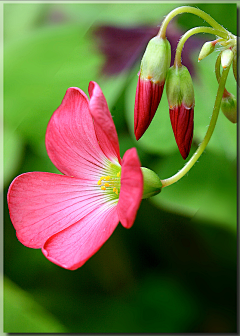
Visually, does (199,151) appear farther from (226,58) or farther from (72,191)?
(72,191)

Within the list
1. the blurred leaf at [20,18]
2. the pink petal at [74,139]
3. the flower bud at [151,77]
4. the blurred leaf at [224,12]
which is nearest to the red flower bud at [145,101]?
the flower bud at [151,77]

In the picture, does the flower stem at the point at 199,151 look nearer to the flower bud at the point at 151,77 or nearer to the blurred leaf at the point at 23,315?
the flower bud at the point at 151,77

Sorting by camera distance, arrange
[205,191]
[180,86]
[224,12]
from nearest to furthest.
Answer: [180,86] < [205,191] < [224,12]

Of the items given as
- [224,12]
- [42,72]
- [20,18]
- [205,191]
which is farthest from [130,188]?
[20,18]

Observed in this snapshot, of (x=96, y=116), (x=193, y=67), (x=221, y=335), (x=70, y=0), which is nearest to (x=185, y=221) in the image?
(x=221, y=335)

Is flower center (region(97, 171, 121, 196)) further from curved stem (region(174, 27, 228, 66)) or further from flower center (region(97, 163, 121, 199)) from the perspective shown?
curved stem (region(174, 27, 228, 66))

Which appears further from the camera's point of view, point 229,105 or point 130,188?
point 229,105

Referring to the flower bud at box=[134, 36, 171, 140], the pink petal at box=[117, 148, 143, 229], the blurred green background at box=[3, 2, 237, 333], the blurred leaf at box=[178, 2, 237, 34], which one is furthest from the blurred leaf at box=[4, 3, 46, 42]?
the pink petal at box=[117, 148, 143, 229]

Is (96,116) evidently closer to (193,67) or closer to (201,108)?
(201,108)
